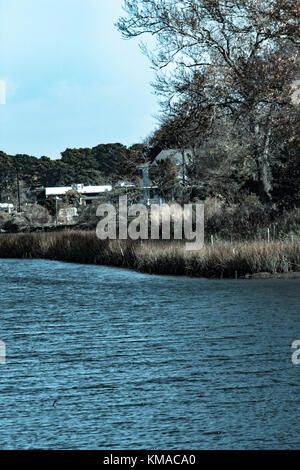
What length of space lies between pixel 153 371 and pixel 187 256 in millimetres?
13412

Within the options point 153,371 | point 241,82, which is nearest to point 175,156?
point 241,82

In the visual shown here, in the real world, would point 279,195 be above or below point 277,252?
above

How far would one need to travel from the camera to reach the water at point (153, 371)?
8.23 metres

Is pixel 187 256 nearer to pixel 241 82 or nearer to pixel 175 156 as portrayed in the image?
pixel 241 82

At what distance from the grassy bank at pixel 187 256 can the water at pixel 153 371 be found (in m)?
2.84

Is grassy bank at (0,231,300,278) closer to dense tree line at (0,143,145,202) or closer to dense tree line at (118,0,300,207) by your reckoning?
dense tree line at (118,0,300,207)

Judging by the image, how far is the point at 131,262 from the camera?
89.5ft

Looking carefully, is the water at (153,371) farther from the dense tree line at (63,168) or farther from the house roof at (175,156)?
the dense tree line at (63,168)

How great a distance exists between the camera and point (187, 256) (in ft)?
79.5

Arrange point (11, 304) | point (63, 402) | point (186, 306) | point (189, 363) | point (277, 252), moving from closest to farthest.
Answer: point (63, 402), point (189, 363), point (186, 306), point (11, 304), point (277, 252)

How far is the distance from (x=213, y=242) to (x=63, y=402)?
17101 mm

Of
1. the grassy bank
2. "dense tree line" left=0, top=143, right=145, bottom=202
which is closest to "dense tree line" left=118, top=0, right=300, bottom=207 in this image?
the grassy bank
